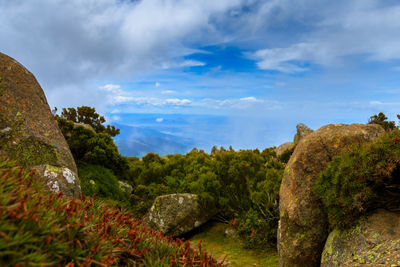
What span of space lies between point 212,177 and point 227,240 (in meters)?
2.90

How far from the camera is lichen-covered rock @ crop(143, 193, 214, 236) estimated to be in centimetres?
1180

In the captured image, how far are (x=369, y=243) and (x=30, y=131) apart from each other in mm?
8602

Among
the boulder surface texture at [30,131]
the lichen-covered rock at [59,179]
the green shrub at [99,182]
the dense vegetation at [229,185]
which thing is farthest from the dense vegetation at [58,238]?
the dense vegetation at [229,185]

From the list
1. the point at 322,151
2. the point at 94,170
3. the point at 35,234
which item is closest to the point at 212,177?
the point at 94,170

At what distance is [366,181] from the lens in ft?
18.5

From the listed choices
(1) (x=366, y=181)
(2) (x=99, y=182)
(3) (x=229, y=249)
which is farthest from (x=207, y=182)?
(1) (x=366, y=181)

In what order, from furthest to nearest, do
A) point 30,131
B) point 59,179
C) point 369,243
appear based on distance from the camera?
point 30,131, point 59,179, point 369,243

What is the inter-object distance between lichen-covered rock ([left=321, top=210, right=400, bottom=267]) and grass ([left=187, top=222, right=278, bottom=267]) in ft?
12.3

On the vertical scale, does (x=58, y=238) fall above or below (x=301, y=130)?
below

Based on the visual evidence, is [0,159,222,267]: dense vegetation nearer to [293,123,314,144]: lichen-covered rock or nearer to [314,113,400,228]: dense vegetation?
[314,113,400,228]: dense vegetation

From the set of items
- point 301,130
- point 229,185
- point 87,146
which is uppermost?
point 301,130

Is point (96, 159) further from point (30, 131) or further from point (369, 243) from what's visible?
point (369, 243)

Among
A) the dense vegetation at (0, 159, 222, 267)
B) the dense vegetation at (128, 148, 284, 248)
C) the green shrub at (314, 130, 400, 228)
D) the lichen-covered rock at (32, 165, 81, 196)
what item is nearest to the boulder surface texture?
the lichen-covered rock at (32, 165, 81, 196)

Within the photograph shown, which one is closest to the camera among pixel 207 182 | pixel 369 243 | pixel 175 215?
pixel 369 243
